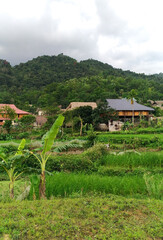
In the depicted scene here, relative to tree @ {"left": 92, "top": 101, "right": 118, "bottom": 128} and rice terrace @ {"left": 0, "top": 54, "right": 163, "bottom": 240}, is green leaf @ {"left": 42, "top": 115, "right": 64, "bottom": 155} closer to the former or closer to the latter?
rice terrace @ {"left": 0, "top": 54, "right": 163, "bottom": 240}

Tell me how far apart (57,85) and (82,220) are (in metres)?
47.9

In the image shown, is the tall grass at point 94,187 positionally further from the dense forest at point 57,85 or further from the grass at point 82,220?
the dense forest at point 57,85

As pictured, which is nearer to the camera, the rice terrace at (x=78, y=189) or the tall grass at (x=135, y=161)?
the rice terrace at (x=78, y=189)

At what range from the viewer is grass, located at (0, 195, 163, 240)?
213 cm

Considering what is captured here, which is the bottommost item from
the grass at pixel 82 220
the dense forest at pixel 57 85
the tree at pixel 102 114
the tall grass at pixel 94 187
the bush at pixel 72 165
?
the bush at pixel 72 165

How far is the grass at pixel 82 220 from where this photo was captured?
2.13 m

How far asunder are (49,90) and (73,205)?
47.3m

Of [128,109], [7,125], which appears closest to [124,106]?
[128,109]

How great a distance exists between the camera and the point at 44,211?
8.77ft

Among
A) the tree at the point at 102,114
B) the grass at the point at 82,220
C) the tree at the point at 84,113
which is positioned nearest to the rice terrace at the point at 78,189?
the grass at the point at 82,220

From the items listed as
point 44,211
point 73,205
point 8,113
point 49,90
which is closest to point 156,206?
point 73,205

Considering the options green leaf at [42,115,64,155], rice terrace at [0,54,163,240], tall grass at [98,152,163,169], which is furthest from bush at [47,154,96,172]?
green leaf at [42,115,64,155]

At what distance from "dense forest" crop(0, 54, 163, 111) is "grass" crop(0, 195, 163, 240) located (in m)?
32.2

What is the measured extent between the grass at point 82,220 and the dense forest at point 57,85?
106 feet
